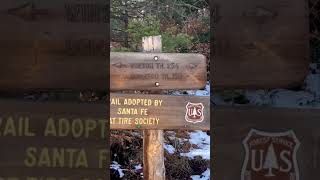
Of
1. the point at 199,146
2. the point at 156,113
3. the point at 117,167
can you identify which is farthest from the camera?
the point at 199,146

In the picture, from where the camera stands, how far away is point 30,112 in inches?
33.0

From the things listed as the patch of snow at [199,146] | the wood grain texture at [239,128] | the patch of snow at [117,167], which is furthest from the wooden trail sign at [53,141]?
the patch of snow at [199,146]

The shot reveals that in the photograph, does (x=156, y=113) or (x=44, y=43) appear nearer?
(x=44, y=43)

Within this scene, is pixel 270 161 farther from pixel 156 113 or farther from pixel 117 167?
pixel 117 167

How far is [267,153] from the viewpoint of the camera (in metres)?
0.87

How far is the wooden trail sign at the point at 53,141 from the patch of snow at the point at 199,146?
4440 millimetres

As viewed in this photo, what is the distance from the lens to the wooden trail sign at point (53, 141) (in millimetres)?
833

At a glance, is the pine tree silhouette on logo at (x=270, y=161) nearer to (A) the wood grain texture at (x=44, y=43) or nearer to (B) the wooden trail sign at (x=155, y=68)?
(A) the wood grain texture at (x=44, y=43)

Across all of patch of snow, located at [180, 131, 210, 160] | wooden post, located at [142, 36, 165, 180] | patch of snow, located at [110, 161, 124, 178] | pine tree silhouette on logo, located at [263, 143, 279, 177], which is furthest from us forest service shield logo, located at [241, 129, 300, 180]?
patch of snow, located at [180, 131, 210, 160]

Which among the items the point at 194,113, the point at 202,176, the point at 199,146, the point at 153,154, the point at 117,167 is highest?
the point at 194,113

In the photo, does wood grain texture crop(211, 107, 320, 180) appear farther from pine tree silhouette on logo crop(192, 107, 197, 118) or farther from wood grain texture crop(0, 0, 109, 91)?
pine tree silhouette on logo crop(192, 107, 197, 118)

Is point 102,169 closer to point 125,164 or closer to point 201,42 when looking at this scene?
point 125,164

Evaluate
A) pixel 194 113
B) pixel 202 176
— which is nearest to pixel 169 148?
pixel 202 176

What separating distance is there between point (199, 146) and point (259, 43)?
15.4 ft
